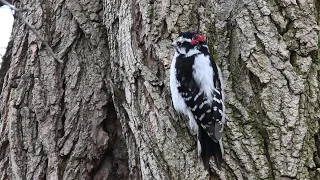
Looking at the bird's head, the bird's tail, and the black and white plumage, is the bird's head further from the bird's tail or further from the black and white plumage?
the bird's tail

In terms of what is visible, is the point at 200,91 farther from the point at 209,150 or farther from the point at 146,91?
the point at 209,150

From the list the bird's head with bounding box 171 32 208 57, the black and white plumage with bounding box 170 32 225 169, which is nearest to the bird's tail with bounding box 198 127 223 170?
the black and white plumage with bounding box 170 32 225 169

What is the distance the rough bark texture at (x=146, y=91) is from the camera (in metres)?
3.11

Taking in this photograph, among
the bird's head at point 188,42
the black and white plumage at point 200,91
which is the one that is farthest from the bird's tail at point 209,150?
the bird's head at point 188,42

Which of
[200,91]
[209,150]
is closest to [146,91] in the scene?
[200,91]

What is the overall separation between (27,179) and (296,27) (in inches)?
81.9

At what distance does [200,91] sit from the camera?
3559mm

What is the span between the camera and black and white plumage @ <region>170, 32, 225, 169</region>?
3184 mm

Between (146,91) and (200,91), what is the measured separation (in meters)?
0.38

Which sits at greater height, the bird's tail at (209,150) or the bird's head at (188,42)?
the bird's head at (188,42)

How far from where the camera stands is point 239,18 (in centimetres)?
334

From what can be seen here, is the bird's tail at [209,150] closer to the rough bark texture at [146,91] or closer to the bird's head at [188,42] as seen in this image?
the rough bark texture at [146,91]

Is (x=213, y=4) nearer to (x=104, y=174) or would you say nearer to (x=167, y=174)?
(x=167, y=174)

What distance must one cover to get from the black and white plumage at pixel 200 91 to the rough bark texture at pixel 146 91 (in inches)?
2.3
